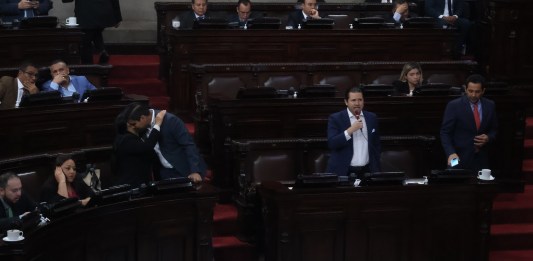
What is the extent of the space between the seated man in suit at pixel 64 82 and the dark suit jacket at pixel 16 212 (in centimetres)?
205

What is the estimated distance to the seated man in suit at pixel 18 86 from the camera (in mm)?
8164

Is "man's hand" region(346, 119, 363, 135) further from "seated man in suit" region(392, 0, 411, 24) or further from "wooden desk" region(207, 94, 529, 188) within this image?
"seated man in suit" region(392, 0, 411, 24)

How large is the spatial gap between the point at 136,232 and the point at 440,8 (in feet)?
18.7

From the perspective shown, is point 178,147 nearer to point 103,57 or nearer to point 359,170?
point 359,170

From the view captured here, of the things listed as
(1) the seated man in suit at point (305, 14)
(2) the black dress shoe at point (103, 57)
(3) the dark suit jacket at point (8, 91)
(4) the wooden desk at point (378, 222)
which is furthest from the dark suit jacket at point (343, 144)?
(2) the black dress shoe at point (103, 57)

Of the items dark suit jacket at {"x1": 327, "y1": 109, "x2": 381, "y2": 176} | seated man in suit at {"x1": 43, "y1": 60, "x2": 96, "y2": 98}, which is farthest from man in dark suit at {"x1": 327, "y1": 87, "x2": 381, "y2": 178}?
seated man in suit at {"x1": 43, "y1": 60, "x2": 96, "y2": 98}

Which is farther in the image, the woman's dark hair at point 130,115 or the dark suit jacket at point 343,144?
the dark suit jacket at point 343,144

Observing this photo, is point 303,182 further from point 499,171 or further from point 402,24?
point 402,24

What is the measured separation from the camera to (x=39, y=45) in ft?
31.6

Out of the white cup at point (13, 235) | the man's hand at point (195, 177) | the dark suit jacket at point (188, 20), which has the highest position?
the dark suit jacket at point (188, 20)

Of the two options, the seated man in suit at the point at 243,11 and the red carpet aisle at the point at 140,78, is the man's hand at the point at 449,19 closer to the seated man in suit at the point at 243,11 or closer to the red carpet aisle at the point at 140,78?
the seated man in suit at the point at 243,11

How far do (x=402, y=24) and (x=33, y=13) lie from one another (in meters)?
3.55

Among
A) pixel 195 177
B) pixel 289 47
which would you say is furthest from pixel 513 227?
pixel 289 47

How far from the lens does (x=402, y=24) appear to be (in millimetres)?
10688
